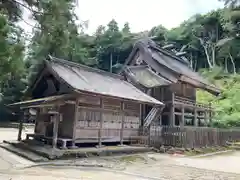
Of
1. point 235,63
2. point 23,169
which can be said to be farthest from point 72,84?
point 235,63

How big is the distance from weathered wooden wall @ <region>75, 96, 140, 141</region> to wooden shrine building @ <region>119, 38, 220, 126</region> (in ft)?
8.48

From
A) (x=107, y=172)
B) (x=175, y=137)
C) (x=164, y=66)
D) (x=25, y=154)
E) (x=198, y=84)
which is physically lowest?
(x=107, y=172)

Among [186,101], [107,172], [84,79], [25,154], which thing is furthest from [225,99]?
[25,154]

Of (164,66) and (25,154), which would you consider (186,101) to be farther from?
(25,154)

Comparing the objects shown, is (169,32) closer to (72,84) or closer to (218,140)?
(218,140)

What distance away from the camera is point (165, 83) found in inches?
746

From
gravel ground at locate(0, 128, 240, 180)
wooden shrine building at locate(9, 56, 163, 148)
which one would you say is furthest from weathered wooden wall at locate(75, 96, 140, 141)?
gravel ground at locate(0, 128, 240, 180)

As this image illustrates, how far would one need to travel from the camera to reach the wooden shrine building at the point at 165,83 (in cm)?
1945

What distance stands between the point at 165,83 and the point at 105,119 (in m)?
6.88

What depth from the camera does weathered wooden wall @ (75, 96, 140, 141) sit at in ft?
42.2

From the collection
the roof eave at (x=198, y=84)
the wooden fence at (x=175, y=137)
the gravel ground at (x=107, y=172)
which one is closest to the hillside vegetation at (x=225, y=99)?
the roof eave at (x=198, y=84)

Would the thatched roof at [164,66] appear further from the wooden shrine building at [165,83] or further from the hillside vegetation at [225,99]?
the hillside vegetation at [225,99]

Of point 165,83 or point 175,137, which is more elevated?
point 165,83

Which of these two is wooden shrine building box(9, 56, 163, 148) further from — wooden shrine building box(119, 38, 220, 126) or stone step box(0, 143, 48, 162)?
wooden shrine building box(119, 38, 220, 126)
